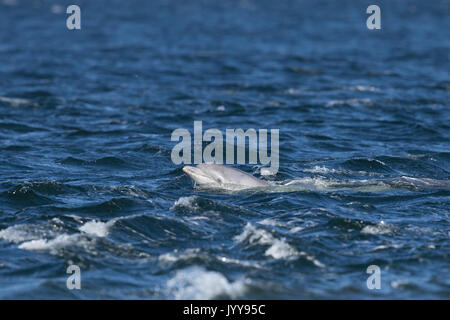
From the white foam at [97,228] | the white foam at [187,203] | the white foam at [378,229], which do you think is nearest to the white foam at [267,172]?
the white foam at [187,203]

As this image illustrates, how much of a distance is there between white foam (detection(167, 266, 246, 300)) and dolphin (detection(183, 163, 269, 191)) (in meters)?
4.25

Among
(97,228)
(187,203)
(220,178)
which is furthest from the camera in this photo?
(220,178)

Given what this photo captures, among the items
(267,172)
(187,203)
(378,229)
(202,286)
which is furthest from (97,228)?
(267,172)

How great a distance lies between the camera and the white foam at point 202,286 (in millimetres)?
11031

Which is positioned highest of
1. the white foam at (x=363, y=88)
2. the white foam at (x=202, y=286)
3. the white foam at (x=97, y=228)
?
the white foam at (x=363, y=88)

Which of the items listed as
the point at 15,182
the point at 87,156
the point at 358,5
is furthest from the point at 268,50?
the point at 358,5

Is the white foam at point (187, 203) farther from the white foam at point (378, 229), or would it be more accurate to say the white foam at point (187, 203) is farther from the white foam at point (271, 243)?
the white foam at point (378, 229)

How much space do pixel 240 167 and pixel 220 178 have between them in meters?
2.60

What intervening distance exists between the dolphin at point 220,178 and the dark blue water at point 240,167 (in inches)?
15.8

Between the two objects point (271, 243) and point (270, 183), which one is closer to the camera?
point (271, 243)

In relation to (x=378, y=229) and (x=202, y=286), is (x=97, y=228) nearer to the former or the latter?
(x=202, y=286)

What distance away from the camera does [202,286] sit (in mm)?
11227
